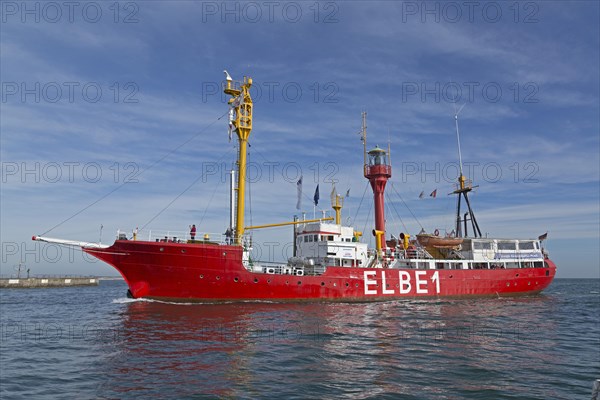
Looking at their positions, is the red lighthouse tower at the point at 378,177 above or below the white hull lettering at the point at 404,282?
above

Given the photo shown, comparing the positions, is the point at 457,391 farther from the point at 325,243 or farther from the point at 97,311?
the point at 97,311

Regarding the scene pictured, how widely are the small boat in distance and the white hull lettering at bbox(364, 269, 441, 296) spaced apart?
A: 0.26 ft

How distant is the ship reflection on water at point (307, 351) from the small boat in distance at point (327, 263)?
211 centimetres

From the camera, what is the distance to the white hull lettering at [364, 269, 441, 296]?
31500 mm

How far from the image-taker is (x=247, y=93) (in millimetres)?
32125

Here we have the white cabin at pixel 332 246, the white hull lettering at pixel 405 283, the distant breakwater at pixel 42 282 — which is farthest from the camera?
the distant breakwater at pixel 42 282

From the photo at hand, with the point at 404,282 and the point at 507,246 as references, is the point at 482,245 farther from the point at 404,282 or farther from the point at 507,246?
the point at 404,282

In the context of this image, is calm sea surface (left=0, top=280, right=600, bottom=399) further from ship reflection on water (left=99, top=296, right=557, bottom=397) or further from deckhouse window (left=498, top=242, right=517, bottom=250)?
deckhouse window (left=498, top=242, right=517, bottom=250)

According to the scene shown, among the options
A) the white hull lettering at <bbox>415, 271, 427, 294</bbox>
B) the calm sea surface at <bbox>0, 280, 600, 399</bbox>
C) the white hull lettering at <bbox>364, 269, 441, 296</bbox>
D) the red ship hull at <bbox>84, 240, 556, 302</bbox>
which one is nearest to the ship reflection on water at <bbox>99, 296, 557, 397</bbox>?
the calm sea surface at <bbox>0, 280, 600, 399</bbox>

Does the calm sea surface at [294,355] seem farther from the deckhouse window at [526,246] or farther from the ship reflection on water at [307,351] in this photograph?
the deckhouse window at [526,246]

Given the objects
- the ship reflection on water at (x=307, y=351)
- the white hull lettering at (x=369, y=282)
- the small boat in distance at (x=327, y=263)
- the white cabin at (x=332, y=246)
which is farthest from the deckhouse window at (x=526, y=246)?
the white hull lettering at (x=369, y=282)

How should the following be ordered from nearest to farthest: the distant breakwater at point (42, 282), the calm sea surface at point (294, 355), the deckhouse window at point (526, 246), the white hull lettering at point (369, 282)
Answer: the calm sea surface at point (294, 355) < the white hull lettering at point (369, 282) < the deckhouse window at point (526, 246) < the distant breakwater at point (42, 282)

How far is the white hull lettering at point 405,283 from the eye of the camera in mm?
31500

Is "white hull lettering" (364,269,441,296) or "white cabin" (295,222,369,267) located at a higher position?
"white cabin" (295,222,369,267)
